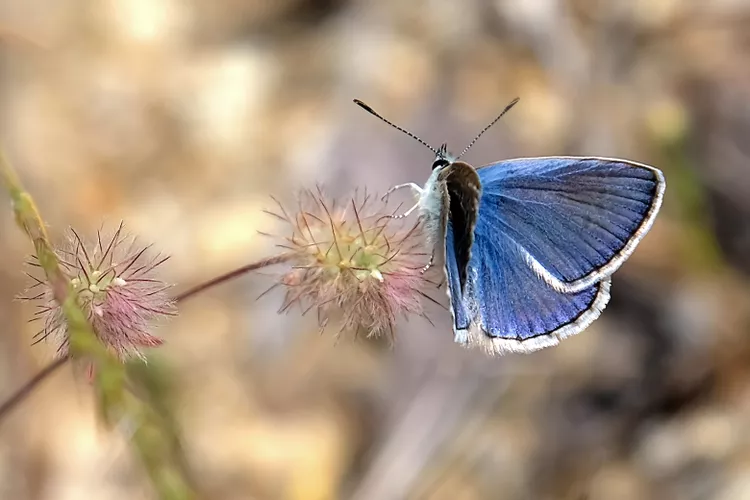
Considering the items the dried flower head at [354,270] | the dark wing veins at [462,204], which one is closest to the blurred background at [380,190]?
the dried flower head at [354,270]

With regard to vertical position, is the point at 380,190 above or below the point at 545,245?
above

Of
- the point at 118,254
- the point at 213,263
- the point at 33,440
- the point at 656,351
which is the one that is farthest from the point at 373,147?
the point at 118,254

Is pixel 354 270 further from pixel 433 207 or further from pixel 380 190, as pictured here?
pixel 380 190

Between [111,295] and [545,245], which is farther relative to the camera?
[545,245]

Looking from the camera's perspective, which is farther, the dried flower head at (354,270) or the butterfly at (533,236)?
the butterfly at (533,236)

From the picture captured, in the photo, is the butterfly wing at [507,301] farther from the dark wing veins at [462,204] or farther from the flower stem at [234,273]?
the flower stem at [234,273]

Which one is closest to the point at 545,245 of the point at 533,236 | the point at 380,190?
the point at 533,236
